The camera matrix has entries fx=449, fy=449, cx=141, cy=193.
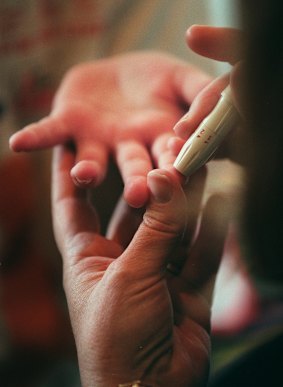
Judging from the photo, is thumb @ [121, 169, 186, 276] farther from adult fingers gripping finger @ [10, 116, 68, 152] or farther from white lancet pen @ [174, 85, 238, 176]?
adult fingers gripping finger @ [10, 116, 68, 152]

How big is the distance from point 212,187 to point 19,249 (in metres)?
0.26

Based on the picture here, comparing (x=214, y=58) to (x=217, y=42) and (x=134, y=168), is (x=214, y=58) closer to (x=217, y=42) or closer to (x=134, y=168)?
(x=217, y=42)

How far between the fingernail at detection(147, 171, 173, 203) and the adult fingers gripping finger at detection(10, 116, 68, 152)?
156mm

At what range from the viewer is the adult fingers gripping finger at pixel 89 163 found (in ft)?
1.33

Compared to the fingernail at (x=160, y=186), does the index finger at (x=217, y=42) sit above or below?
above

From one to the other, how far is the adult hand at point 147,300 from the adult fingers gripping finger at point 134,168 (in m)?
0.01

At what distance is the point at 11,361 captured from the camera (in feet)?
1.69

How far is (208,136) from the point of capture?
1.14 feet

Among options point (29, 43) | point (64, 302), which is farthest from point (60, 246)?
point (29, 43)

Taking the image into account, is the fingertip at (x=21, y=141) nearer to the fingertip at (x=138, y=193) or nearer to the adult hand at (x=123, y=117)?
the adult hand at (x=123, y=117)

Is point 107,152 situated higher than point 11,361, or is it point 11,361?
point 107,152

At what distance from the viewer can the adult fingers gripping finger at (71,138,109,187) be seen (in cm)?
41

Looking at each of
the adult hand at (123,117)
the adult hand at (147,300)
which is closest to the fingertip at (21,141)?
the adult hand at (123,117)

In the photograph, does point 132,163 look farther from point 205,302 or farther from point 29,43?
point 29,43
